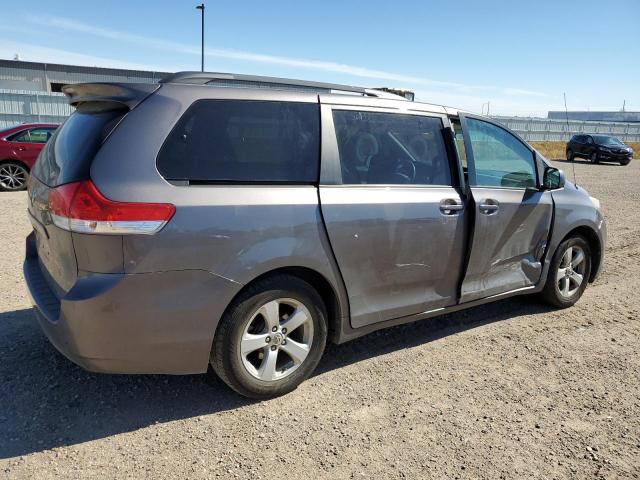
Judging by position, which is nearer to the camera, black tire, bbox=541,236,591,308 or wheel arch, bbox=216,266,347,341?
wheel arch, bbox=216,266,347,341

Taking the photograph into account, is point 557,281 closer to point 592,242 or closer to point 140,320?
point 592,242

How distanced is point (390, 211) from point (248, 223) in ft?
3.37

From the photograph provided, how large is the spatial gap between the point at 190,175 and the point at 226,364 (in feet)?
3.49

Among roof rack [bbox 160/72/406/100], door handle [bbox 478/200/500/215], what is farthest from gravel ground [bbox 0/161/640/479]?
roof rack [bbox 160/72/406/100]

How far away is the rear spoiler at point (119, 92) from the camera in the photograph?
272 cm

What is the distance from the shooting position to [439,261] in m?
3.70

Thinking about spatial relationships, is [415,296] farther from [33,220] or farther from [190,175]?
[33,220]

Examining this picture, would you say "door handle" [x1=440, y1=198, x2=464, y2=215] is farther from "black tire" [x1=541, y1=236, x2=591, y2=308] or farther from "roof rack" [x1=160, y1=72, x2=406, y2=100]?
"black tire" [x1=541, y1=236, x2=591, y2=308]

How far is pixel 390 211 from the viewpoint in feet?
11.0

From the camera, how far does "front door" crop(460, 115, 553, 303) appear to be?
13.0ft

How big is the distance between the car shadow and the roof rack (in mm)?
1843

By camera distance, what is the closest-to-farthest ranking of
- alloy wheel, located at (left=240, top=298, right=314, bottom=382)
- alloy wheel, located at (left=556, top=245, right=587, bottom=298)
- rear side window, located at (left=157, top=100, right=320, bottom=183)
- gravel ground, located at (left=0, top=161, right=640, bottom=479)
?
gravel ground, located at (left=0, top=161, right=640, bottom=479), rear side window, located at (left=157, top=100, right=320, bottom=183), alloy wheel, located at (left=240, top=298, right=314, bottom=382), alloy wheel, located at (left=556, top=245, right=587, bottom=298)

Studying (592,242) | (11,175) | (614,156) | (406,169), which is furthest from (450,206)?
(614,156)

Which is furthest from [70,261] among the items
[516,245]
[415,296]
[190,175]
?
[516,245]
